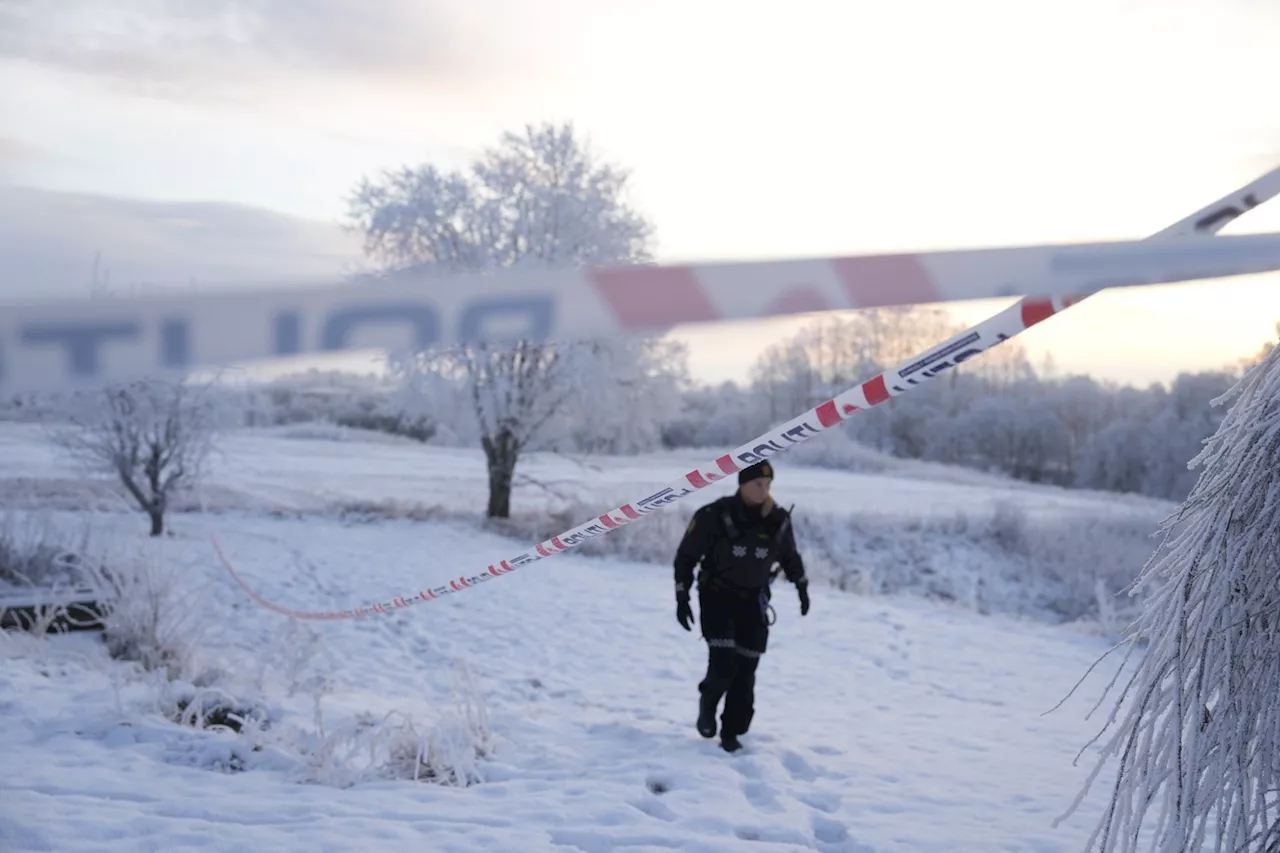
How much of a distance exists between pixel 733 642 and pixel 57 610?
5.23m

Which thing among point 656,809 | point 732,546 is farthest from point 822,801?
point 732,546

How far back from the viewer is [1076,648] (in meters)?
9.53

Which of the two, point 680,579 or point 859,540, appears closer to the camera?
point 680,579

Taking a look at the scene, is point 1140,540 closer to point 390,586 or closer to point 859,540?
point 859,540

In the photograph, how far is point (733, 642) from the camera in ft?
16.1

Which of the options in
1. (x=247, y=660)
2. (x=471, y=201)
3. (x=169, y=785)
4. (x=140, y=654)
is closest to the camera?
(x=169, y=785)

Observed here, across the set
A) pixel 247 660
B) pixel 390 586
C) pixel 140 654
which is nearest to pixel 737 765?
pixel 140 654

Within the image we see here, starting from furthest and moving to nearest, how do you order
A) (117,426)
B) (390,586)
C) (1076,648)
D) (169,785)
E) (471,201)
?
(471,201), (117,426), (390,586), (1076,648), (169,785)

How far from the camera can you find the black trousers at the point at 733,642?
4906 mm

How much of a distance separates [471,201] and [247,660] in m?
11.0

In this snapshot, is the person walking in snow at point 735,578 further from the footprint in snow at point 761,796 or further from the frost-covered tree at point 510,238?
the frost-covered tree at point 510,238

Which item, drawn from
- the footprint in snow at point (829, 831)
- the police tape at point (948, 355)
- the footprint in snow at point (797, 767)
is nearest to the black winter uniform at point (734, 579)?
the footprint in snow at point (797, 767)

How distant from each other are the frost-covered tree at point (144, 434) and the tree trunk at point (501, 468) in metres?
5.06

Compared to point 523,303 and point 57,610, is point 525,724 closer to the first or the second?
point 57,610
